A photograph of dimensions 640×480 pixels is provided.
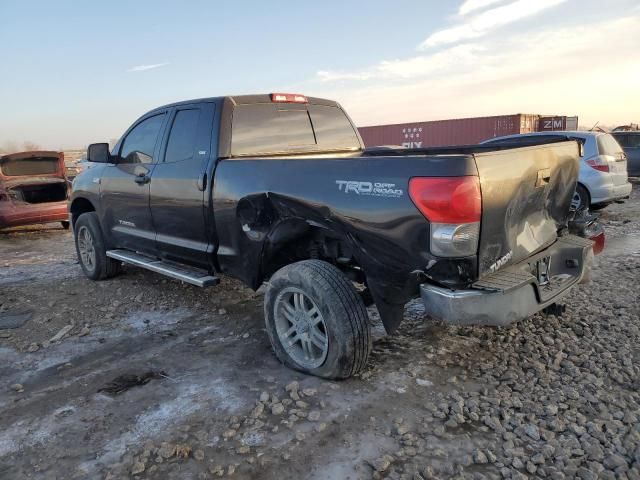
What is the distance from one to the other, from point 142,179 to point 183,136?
0.69 metres

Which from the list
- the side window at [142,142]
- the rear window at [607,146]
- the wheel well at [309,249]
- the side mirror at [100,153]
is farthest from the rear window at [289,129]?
the rear window at [607,146]

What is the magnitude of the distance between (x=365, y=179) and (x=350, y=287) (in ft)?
2.32

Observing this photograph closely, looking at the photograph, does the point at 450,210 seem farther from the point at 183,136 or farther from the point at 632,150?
the point at 632,150

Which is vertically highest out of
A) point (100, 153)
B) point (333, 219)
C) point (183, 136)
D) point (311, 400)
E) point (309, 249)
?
point (183, 136)

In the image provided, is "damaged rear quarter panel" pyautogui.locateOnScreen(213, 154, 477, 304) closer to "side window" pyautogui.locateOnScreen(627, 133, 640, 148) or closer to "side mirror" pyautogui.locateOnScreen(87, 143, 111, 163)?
"side mirror" pyautogui.locateOnScreen(87, 143, 111, 163)

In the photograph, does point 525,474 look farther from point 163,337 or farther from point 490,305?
point 163,337

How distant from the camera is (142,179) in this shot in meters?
4.91

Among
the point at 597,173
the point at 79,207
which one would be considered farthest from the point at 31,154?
the point at 597,173

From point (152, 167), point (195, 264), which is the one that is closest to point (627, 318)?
point (195, 264)

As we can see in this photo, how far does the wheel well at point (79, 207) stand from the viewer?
6.25m

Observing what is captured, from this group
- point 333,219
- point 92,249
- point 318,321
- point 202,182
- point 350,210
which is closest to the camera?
point 350,210

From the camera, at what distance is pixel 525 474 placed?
2.45m

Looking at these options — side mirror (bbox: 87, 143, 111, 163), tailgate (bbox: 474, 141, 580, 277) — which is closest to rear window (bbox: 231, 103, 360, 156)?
side mirror (bbox: 87, 143, 111, 163)

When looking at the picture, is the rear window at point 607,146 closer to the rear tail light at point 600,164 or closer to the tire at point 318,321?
the rear tail light at point 600,164
